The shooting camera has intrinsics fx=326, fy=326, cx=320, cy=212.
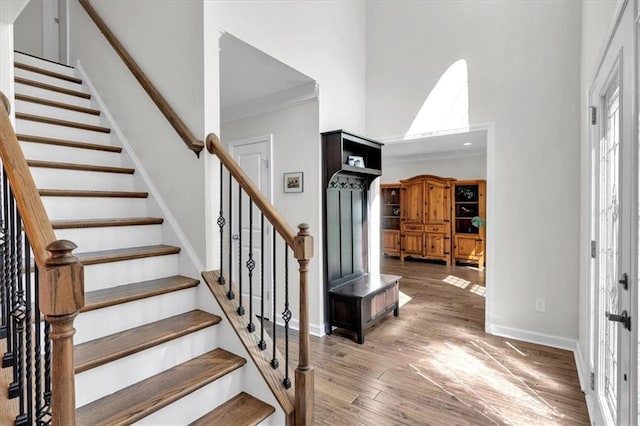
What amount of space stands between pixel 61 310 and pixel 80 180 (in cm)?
190

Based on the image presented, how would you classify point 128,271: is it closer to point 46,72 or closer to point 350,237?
point 46,72

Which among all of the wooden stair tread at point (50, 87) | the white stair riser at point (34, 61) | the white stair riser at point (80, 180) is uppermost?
the white stair riser at point (34, 61)

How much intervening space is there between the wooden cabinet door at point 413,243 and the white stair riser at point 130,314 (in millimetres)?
6303

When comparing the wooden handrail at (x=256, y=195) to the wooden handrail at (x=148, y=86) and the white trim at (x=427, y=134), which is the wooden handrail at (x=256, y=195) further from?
the white trim at (x=427, y=134)

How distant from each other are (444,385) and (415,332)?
3.36 ft

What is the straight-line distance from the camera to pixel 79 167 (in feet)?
7.44

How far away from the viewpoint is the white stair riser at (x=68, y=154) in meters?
2.26

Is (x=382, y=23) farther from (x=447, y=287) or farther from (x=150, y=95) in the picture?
(x=447, y=287)

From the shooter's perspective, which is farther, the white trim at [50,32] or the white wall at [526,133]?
the white trim at [50,32]

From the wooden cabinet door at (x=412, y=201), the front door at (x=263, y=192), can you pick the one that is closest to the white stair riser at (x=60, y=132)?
the front door at (x=263, y=192)

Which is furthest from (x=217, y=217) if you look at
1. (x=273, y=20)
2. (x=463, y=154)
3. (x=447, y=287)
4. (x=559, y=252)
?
(x=463, y=154)

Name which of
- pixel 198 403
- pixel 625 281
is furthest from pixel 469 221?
pixel 198 403

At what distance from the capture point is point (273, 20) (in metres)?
2.65

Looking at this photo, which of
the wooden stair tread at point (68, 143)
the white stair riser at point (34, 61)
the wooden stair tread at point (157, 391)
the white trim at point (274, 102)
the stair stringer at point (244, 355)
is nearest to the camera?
the wooden stair tread at point (157, 391)
